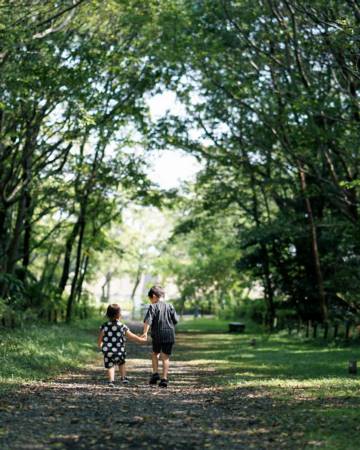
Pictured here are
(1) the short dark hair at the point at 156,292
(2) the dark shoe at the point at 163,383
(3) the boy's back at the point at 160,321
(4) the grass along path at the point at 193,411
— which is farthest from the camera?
(1) the short dark hair at the point at 156,292

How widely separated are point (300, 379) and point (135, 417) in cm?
592

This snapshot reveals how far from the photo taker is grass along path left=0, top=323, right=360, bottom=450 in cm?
736

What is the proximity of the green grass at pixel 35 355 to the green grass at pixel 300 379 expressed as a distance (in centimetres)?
304

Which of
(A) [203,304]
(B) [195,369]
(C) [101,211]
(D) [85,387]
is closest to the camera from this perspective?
(D) [85,387]

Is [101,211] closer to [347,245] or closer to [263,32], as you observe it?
[347,245]

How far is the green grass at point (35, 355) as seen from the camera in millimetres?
12984

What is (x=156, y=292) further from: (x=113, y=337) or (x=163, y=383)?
(x=163, y=383)

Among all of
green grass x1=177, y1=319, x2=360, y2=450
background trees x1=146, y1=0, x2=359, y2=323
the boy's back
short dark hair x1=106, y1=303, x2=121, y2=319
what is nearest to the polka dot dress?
short dark hair x1=106, y1=303, x2=121, y2=319

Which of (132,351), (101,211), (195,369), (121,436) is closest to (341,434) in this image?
(121,436)

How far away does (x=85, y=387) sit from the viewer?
1199cm

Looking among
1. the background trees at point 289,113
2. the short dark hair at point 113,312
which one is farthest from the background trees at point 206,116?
the short dark hair at point 113,312

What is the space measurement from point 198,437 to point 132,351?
15415 millimetres

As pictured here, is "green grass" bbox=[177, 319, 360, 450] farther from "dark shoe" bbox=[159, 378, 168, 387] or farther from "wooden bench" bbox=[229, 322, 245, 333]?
"wooden bench" bbox=[229, 322, 245, 333]

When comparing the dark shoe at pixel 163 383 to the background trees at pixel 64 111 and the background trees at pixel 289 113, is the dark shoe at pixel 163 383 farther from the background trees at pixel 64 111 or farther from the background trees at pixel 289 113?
the background trees at pixel 64 111
